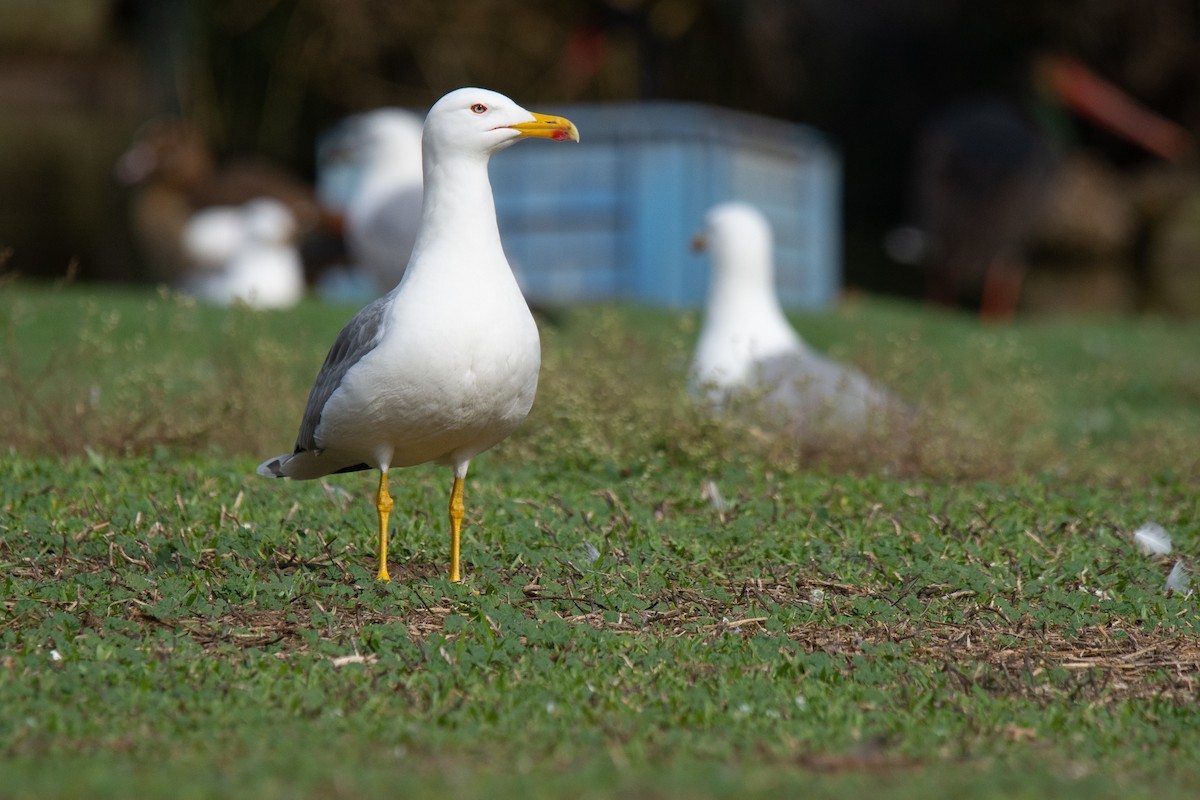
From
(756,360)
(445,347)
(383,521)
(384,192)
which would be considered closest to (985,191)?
(384,192)

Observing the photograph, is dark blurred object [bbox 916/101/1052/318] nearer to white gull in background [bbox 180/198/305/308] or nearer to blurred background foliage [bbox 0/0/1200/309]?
blurred background foliage [bbox 0/0/1200/309]

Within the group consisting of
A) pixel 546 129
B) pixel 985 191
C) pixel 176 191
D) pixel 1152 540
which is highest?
pixel 546 129

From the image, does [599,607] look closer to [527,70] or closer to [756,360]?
[756,360]

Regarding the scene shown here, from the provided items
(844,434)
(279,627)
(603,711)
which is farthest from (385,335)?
(844,434)

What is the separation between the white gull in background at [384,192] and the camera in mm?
10273

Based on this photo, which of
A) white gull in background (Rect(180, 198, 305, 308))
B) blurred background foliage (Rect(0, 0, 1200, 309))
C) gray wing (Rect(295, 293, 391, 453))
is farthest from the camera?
blurred background foliage (Rect(0, 0, 1200, 309))

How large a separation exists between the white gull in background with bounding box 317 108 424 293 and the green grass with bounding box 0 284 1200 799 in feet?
8.00

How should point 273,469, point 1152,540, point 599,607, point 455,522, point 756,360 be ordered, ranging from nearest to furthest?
point 599,607, point 455,522, point 273,469, point 1152,540, point 756,360

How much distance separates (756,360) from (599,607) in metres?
2.84

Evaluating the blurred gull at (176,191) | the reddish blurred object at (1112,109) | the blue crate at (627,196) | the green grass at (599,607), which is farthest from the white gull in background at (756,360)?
the reddish blurred object at (1112,109)

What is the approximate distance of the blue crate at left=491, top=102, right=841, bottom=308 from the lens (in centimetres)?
1166

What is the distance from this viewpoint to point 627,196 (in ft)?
38.7

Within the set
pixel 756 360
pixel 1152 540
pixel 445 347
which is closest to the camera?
pixel 445 347

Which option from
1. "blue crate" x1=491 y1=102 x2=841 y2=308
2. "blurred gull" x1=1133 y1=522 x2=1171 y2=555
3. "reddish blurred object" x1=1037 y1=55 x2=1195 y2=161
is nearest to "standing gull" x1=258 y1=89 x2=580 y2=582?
"blurred gull" x1=1133 y1=522 x2=1171 y2=555
